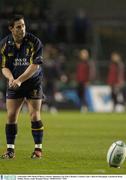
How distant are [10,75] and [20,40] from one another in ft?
2.03

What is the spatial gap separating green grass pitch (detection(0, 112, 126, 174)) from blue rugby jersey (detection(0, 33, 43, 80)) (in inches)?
63.6

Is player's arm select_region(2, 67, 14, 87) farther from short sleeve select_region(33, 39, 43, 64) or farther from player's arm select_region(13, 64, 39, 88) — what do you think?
short sleeve select_region(33, 39, 43, 64)

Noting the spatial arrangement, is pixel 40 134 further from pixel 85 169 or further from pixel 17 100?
pixel 85 169

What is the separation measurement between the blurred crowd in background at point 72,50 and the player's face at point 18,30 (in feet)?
57.6

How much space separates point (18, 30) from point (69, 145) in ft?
13.6

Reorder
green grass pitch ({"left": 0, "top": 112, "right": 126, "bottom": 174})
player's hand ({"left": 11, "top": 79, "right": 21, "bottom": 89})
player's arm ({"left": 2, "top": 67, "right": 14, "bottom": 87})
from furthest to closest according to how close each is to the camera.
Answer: player's arm ({"left": 2, "top": 67, "right": 14, "bottom": 87}) < player's hand ({"left": 11, "top": 79, "right": 21, "bottom": 89}) < green grass pitch ({"left": 0, "top": 112, "right": 126, "bottom": 174})

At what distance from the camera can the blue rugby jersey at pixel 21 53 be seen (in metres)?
13.9

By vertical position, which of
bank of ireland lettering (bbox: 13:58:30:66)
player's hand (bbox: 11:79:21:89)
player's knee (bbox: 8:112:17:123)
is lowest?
player's knee (bbox: 8:112:17:123)

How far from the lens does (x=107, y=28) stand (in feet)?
120

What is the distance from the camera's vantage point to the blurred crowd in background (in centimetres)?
3234

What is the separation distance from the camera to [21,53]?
13930 mm

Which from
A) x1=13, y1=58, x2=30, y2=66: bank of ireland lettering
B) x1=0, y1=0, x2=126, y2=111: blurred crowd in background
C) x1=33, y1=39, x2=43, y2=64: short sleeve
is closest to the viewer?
x1=33, y1=39, x2=43, y2=64: short sleeve

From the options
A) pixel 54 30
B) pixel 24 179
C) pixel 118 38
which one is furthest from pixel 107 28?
pixel 24 179

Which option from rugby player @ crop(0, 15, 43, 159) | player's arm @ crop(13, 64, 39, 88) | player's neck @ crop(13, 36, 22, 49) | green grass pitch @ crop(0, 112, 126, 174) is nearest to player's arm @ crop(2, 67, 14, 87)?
rugby player @ crop(0, 15, 43, 159)
